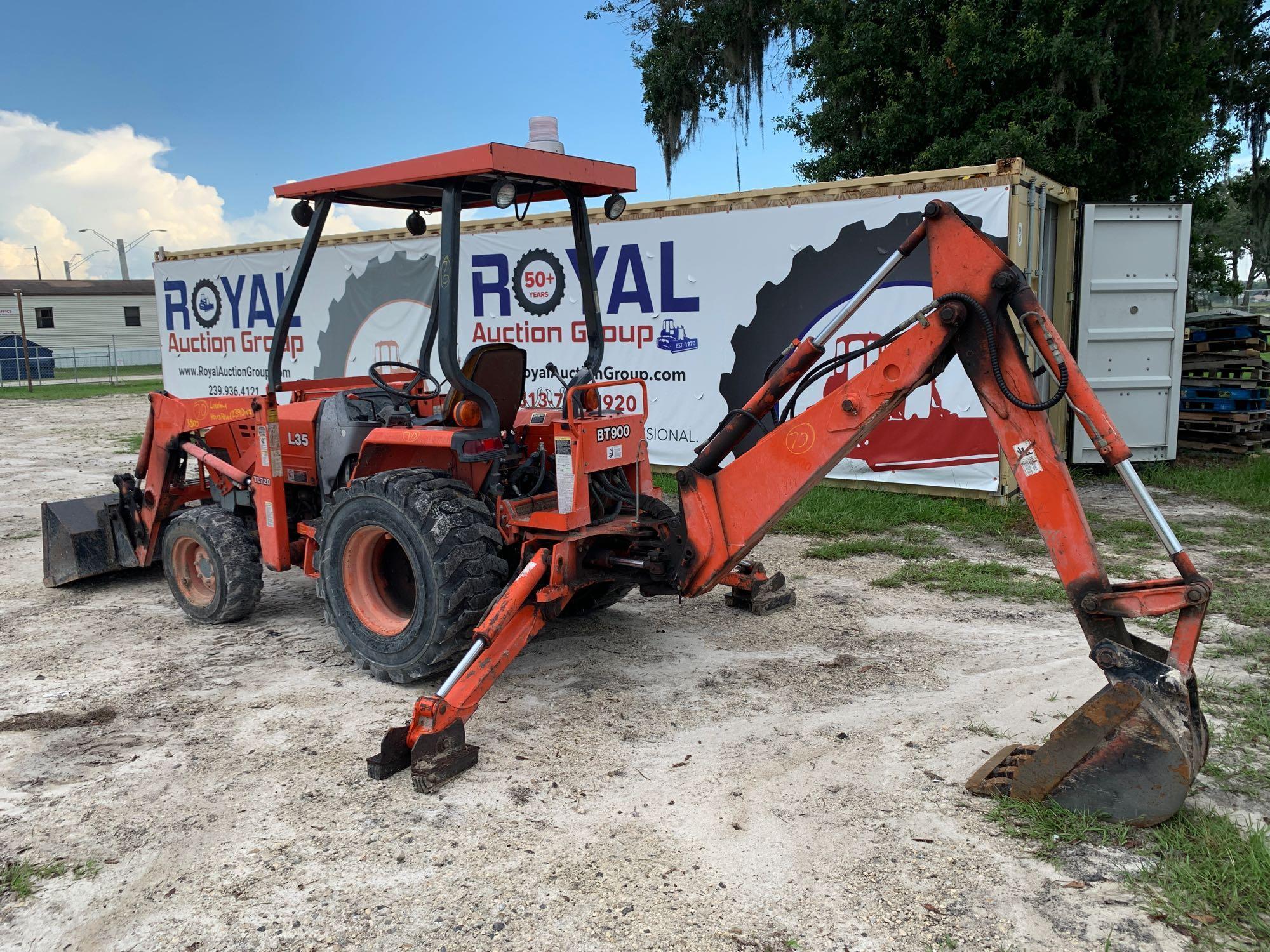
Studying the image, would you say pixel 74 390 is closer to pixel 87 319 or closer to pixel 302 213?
pixel 87 319

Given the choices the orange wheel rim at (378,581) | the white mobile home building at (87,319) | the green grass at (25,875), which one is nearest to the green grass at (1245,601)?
the orange wheel rim at (378,581)

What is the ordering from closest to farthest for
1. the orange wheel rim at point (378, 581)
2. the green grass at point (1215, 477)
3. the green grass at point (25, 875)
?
the green grass at point (25, 875) → the orange wheel rim at point (378, 581) → the green grass at point (1215, 477)

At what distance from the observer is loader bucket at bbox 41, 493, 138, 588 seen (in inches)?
258

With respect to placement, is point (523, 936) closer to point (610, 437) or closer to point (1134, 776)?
point (1134, 776)

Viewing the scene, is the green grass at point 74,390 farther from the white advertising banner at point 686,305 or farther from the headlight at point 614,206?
the headlight at point 614,206

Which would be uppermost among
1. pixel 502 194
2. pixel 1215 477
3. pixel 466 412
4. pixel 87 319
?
pixel 87 319

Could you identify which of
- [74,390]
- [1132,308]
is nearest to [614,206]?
[1132,308]

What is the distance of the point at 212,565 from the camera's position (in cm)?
582

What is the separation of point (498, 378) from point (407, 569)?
1.16 m

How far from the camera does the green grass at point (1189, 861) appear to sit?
2855mm

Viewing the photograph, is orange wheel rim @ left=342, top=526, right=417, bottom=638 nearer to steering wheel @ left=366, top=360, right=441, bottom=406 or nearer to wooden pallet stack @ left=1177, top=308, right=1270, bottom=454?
steering wheel @ left=366, top=360, right=441, bottom=406

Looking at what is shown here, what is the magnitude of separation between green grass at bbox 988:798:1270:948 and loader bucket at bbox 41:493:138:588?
5.81m

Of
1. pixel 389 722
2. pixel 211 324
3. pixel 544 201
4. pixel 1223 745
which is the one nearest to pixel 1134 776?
pixel 1223 745

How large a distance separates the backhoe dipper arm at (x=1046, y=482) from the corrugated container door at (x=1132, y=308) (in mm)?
6862
